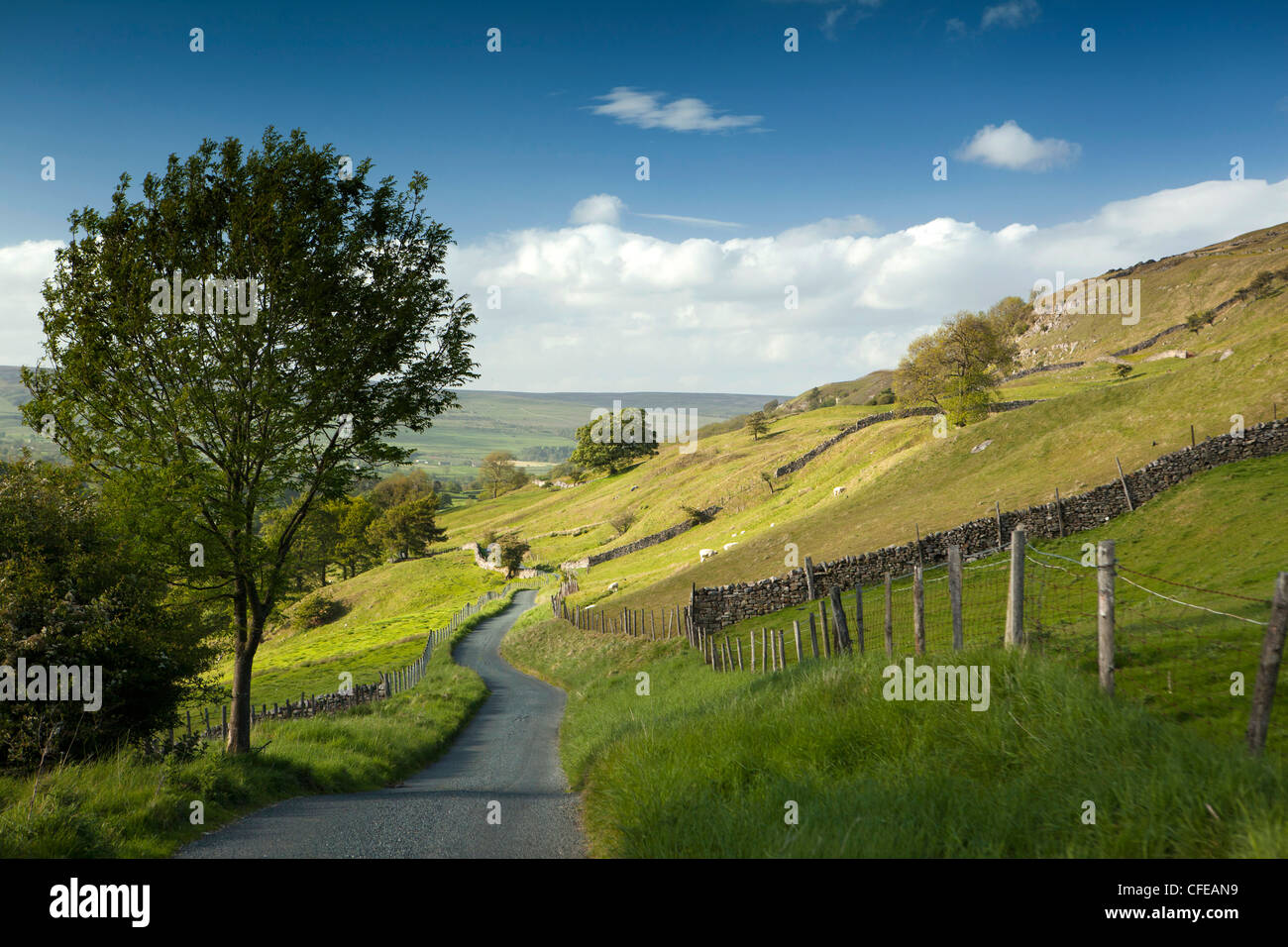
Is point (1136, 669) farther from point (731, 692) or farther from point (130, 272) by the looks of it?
point (130, 272)

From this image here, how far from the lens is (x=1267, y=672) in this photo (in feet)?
19.8

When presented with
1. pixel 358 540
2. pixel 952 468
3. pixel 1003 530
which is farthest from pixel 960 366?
pixel 358 540

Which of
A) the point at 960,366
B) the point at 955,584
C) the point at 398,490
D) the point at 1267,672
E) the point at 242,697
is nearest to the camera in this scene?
the point at 1267,672

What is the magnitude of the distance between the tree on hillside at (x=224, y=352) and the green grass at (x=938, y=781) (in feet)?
26.5

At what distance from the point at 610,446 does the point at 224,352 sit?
418 ft

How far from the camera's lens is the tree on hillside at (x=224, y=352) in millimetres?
12734

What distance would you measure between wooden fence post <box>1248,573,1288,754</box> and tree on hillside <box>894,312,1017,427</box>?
58.8 m

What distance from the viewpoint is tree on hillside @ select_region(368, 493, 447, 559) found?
104250 mm

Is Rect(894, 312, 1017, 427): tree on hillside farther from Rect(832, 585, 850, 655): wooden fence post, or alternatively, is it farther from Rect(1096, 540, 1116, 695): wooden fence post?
Rect(1096, 540, 1116, 695): wooden fence post

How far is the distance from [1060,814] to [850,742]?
8.44 ft

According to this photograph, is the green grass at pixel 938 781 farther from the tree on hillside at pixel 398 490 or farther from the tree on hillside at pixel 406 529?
the tree on hillside at pixel 398 490

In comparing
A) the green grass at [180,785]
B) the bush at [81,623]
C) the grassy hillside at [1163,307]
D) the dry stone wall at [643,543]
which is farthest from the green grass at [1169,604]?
the grassy hillside at [1163,307]

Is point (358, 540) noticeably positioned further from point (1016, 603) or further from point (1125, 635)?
point (1016, 603)
